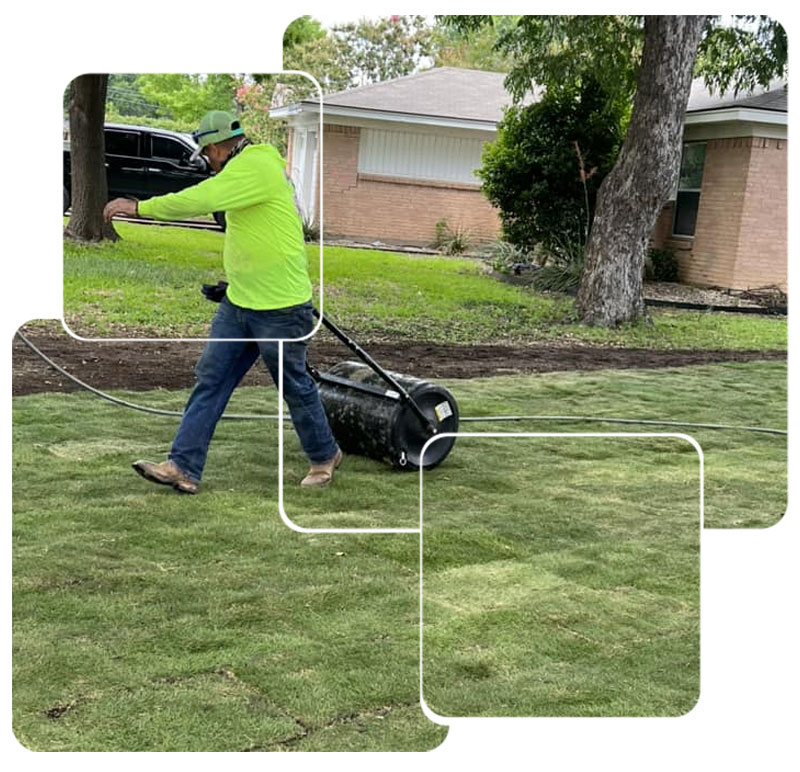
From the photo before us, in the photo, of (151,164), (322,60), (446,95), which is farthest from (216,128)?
(446,95)

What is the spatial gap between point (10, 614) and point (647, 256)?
230cm

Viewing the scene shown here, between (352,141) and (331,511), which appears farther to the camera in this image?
(331,511)

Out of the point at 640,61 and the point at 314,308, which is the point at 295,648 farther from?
the point at 640,61

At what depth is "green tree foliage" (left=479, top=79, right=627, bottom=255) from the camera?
3.50m

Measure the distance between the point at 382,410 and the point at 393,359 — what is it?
0.27 m

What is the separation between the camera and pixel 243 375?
3.56 meters

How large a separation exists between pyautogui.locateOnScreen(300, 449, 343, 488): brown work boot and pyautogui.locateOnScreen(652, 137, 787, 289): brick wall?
130 cm

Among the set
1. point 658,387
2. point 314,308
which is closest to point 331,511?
point 314,308

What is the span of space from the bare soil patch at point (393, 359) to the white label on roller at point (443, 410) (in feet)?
0.30

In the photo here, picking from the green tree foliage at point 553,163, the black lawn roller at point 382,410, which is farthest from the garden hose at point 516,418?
the green tree foliage at point 553,163

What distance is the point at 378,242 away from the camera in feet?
11.3

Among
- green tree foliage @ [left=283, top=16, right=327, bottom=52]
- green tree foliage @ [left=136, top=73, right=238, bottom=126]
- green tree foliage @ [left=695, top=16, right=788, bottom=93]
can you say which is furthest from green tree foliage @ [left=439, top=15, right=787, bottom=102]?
green tree foliage @ [left=136, top=73, right=238, bottom=126]

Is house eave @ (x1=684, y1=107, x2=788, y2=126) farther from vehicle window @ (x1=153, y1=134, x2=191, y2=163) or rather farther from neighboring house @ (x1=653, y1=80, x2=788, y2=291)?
vehicle window @ (x1=153, y1=134, x2=191, y2=163)

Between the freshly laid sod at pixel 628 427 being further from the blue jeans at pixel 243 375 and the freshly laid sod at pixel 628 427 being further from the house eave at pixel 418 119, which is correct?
the house eave at pixel 418 119
